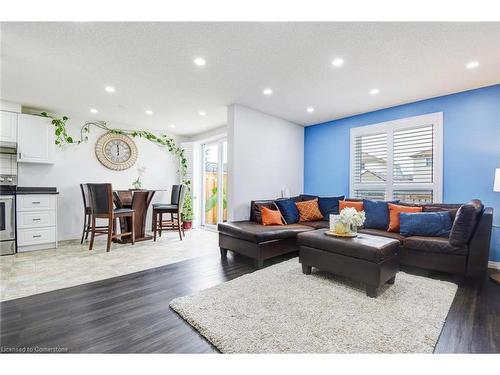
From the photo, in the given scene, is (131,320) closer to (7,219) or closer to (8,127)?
(7,219)

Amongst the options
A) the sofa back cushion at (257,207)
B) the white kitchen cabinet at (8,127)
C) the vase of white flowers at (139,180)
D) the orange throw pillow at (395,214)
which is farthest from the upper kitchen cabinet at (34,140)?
the orange throw pillow at (395,214)

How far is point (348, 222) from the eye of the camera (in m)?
2.59

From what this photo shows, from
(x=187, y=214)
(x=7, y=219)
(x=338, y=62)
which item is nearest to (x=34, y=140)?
(x=7, y=219)

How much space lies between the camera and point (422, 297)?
2158 millimetres

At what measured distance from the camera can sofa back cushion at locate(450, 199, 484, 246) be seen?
96.1 inches

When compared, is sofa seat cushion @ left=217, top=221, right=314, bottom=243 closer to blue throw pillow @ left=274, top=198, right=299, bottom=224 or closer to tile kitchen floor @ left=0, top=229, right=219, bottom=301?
blue throw pillow @ left=274, top=198, right=299, bottom=224

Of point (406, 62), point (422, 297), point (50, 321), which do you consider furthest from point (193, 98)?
point (422, 297)

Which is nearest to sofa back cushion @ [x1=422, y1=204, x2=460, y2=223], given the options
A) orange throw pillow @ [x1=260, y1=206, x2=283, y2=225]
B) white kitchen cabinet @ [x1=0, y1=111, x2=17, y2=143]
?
orange throw pillow @ [x1=260, y1=206, x2=283, y2=225]

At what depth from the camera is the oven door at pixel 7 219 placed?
11.3 feet

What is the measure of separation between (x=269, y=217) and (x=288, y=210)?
486 millimetres

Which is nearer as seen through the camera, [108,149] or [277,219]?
[277,219]

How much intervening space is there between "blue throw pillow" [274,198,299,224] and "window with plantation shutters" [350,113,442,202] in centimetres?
130
